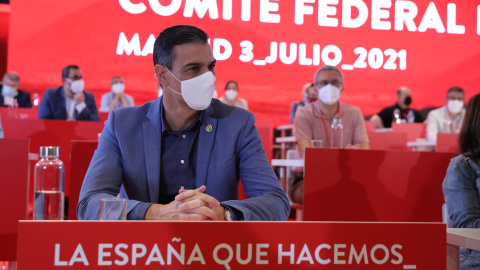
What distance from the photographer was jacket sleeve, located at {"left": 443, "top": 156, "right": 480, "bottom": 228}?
2057mm

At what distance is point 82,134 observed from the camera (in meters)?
4.09

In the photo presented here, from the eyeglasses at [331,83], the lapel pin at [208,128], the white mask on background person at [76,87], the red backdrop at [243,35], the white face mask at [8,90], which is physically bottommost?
the lapel pin at [208,128]

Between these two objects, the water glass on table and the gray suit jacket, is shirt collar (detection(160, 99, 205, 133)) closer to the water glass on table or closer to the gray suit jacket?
Result: the gray suit jacket

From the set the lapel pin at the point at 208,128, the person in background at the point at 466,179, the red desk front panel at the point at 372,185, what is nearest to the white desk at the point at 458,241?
the person in background at the point at 466,179

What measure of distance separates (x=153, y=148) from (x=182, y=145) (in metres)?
0.10

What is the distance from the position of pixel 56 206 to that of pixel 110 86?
5.73m

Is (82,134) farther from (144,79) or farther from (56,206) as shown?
(144,79)

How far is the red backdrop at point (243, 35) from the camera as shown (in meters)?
8.09

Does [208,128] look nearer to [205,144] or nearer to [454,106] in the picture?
[205,144]

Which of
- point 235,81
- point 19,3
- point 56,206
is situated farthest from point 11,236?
point 19,3

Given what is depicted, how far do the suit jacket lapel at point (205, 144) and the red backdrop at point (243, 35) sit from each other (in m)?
6.20

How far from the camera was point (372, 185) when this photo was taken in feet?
9.86

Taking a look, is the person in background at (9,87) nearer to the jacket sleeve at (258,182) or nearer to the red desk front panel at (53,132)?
the red desk front panel at (53,132)

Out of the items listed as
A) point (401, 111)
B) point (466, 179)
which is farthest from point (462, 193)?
point (401, 111)
